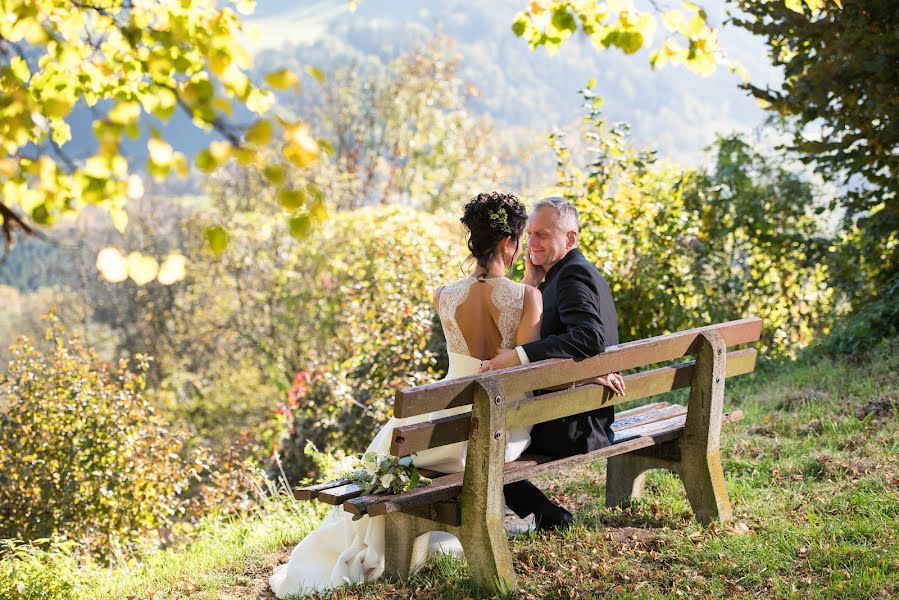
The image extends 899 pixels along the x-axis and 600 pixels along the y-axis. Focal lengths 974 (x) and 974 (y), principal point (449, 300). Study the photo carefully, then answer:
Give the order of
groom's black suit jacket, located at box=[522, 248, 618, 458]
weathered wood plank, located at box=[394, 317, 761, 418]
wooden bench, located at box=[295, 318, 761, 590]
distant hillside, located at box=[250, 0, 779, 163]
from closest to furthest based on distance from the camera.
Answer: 1. weathered wood plank, located at box=[394, 317, 761, 418]
2. wooden bench, located at box=[295, 318, 761, 590]
3. groom's black suit jacket, located at box=[522, 248, 618, 458]
4. distant hillside, located at box=[250, 0, 779, 163]

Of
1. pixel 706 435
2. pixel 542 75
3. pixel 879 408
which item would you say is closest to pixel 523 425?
pixel 706 435

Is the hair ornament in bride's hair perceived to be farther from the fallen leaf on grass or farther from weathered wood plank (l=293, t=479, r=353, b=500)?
the fallen leaf on grass

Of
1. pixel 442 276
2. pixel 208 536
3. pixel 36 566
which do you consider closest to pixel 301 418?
pixel 442 276

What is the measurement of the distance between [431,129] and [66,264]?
38.5ft

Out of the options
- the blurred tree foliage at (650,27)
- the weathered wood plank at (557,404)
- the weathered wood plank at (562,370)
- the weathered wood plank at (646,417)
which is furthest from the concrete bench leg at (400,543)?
the blurred tree foliage at (650,27)

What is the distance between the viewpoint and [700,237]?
10.2 m

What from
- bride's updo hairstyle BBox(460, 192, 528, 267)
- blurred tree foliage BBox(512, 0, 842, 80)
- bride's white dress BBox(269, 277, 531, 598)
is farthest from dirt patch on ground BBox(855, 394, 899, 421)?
blurred tree foliage BBox(512, 0, 842, 80)

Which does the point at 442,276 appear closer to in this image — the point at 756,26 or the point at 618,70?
the point at 756,26

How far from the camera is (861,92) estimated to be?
27.3 ft

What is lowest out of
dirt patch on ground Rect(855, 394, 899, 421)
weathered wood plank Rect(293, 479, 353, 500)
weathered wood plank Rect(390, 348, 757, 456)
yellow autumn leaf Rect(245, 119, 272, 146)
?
dirt patch on ground Rect(855, 394, 899, 421)

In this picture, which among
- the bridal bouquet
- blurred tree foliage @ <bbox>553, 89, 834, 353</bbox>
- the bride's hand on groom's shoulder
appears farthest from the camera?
blurred tree foliage @ <bbox>553, 89, 834, 353</bbox>

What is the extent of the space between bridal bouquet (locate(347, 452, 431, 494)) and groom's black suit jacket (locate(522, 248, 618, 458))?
71cm

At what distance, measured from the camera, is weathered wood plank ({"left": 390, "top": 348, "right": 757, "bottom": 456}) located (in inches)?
147

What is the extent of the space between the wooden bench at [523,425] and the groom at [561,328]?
0.09m
